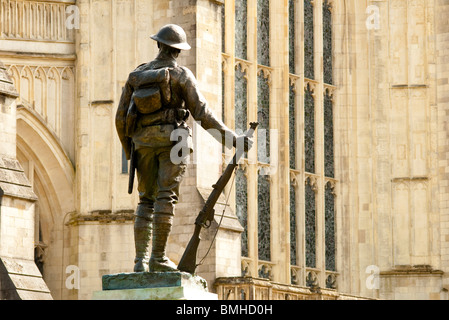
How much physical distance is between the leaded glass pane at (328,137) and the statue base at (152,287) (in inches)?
661

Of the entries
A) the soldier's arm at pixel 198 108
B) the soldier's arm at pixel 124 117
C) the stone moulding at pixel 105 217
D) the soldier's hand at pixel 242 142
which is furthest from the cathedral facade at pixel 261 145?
the soldier's hand at pixel 242 142

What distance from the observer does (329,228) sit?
25438 millimetres

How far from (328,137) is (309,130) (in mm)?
555

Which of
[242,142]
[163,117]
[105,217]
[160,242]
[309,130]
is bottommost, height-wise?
[160,242]

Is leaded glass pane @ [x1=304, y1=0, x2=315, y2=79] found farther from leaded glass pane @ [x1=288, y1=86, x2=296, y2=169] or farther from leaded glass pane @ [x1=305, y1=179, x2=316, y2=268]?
leaded glass pane @ [x1=305, y1=179, x2=316, y2=268]

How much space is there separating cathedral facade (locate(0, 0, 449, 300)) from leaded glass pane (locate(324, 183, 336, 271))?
1.3 inches

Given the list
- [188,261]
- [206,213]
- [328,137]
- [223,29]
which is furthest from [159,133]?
[328,137]

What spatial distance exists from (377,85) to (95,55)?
7.29 metres

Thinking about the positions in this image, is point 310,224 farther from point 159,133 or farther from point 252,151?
point 159,133

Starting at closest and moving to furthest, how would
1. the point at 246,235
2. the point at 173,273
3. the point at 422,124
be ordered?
the point at 173,273 < the point at 246,235 < the point at 422,124

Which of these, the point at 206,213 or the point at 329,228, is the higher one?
the point at 329,228

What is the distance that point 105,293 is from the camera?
881 centimetres
